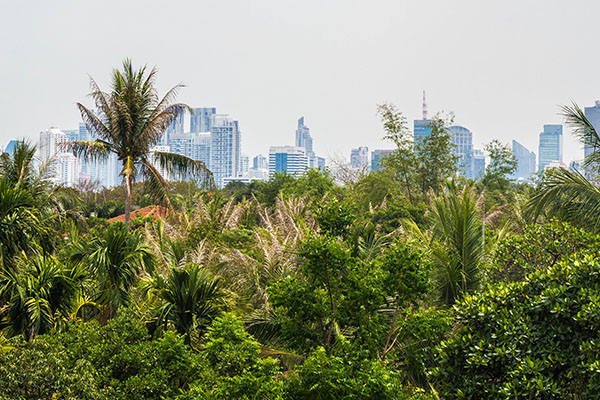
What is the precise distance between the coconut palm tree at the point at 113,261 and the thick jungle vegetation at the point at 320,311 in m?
0.04

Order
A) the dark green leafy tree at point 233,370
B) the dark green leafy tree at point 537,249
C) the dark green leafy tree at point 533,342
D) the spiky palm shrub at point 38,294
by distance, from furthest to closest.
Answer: the spiky palm shrub at point 38,294
the dark green leafy tree at point 537,249
the dark green leafy tree at point 233,370
the dark green leafy tree at point 533,342

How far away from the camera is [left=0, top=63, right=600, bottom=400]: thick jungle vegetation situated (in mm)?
5438

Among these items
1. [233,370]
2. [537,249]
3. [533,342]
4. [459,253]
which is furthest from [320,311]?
[459,253]

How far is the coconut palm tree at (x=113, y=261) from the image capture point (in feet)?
33.9

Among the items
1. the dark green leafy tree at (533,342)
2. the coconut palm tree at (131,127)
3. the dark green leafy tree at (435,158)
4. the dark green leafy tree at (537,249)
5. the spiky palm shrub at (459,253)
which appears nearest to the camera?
the dark green leafy tree at (533,342)

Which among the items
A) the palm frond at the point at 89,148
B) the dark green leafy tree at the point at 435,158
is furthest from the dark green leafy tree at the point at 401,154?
the palm frond at the point at 89,148

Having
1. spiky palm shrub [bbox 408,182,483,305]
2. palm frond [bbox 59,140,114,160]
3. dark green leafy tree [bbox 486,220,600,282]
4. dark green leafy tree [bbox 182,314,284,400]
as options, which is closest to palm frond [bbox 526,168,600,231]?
spiky palm shrub [bbox 408,182,483,305]

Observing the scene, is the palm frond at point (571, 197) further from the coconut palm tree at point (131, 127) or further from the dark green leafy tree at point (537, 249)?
the coconut palm tree at point (131, 127)

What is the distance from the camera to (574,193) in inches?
433

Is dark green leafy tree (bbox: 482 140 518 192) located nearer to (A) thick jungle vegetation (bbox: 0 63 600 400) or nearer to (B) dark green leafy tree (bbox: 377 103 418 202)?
(B) dark green leafy tree (bbox: 377 103 418 202)

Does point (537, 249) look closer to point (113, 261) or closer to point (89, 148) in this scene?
point (113, 261)

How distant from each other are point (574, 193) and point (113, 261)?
30.9 feet

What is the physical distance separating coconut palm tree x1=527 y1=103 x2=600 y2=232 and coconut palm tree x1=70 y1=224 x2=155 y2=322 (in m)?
8.26

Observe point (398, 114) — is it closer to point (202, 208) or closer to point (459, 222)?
point (202, 208)
